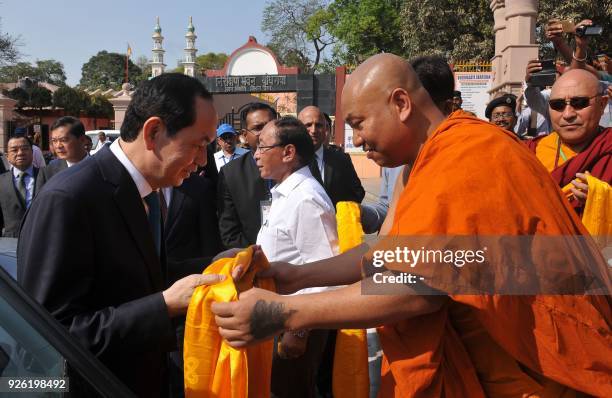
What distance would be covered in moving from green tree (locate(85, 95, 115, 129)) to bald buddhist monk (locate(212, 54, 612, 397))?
124 feet

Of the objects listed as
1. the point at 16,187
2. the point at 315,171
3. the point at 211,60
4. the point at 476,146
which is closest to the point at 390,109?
the point at 476,146

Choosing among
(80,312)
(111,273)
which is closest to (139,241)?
(111,273)


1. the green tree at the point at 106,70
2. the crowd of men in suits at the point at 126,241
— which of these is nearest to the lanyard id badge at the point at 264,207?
the crowd of men in suits at the point at 126,241

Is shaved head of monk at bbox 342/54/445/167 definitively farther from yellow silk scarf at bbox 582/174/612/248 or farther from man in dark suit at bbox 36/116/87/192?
man in dark suit at bbox 36/116/87/192

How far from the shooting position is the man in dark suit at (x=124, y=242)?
1.44 m

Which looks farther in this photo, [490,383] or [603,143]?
[603,143]

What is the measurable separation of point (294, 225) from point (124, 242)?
48.4 inches

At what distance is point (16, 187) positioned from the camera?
4.97 meters

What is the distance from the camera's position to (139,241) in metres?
1.61

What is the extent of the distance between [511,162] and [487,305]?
356 millimetres

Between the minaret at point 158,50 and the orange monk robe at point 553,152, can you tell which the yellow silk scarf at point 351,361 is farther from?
the minaret at point 158,50

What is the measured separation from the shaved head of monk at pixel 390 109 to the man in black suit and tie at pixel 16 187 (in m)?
4.16

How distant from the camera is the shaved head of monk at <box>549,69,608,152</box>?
8.39 feet

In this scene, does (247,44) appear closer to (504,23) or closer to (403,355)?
(504,23)
